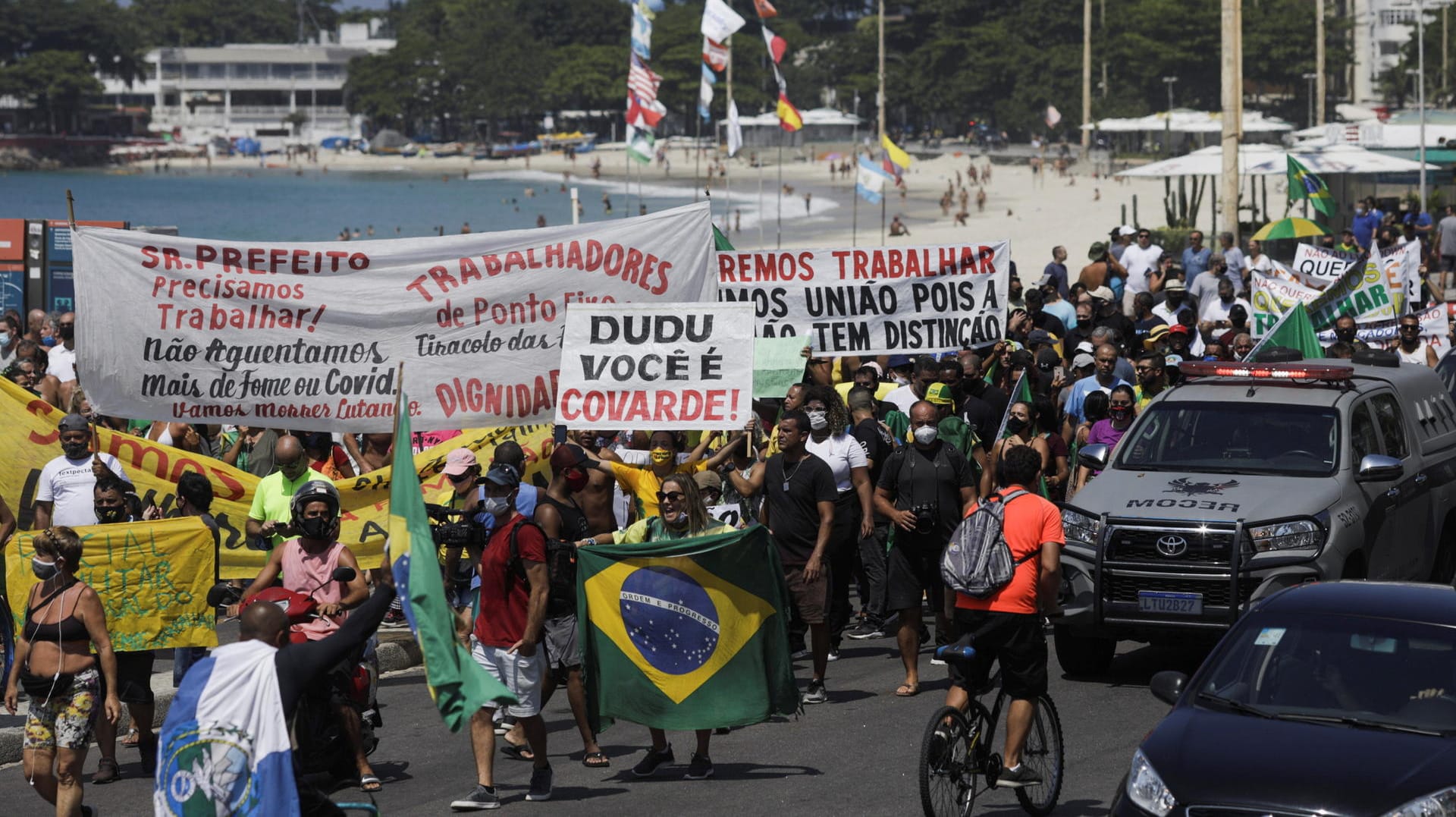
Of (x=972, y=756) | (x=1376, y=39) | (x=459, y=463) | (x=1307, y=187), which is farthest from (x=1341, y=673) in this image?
(x=1376, y=39)

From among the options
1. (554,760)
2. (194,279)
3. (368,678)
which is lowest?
(554,760)

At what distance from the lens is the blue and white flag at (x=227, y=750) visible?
6.18 metres

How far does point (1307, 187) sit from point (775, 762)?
20.1 m

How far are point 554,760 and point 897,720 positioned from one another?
6.56ft

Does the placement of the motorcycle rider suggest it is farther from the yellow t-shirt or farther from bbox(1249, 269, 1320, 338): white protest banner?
bbox(1249, 269, 1320, 338): white protest banner

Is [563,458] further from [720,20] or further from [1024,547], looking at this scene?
[720,20]

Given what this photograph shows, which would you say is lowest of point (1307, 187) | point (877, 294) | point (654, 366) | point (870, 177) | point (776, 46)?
point (654, 366)

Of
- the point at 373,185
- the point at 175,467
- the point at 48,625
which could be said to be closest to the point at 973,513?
the point at 48,625

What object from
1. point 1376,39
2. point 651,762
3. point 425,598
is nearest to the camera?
point 425,598

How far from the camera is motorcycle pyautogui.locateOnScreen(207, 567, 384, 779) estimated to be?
25.0 feet

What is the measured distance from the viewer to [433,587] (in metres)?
6.36

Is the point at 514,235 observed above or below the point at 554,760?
above

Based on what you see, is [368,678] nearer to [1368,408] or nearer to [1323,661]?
[1323,661]

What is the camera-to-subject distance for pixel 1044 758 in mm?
8641
